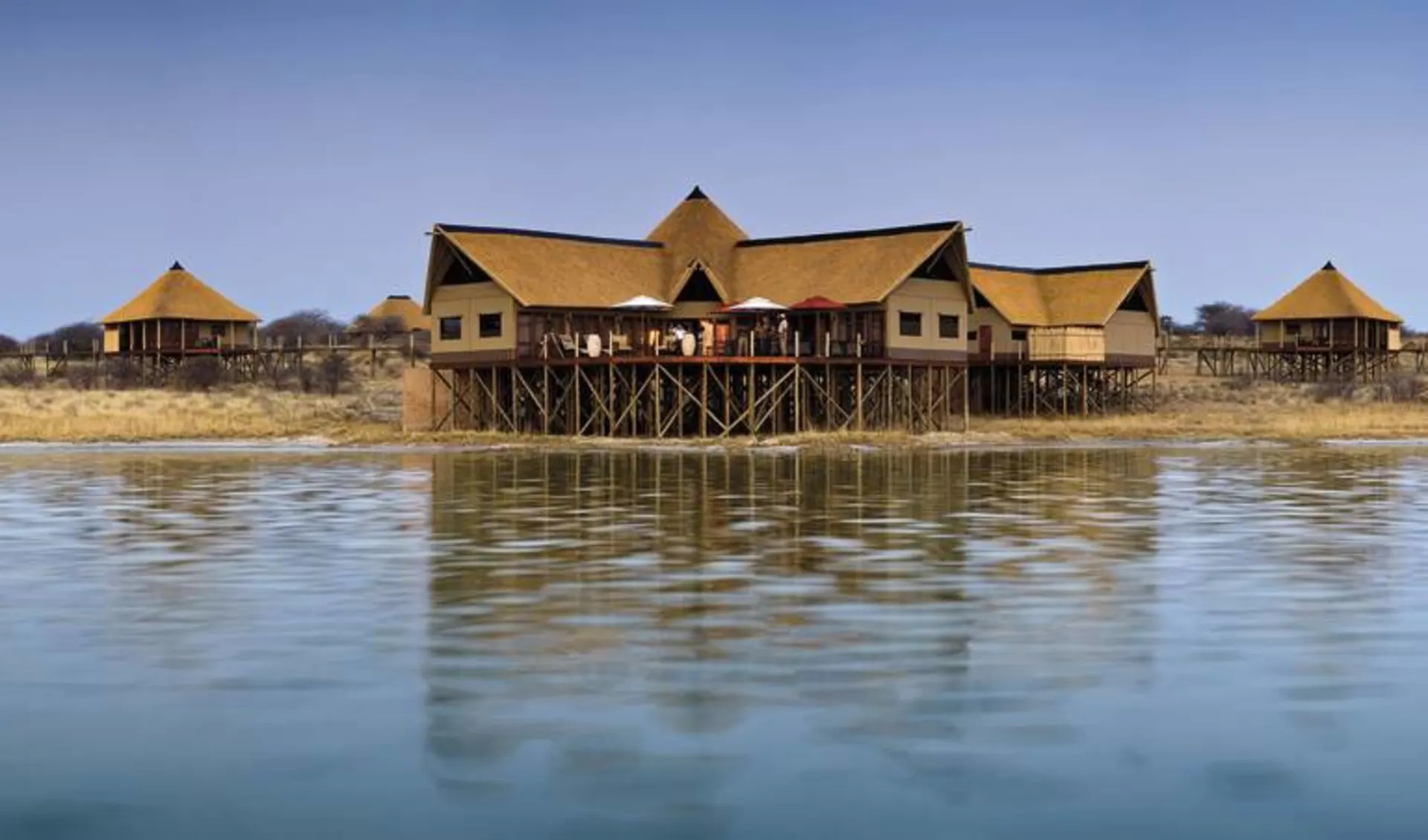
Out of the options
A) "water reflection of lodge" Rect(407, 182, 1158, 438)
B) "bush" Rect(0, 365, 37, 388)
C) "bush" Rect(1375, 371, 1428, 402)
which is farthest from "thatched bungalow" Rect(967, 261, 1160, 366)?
"bush" Rect(0, 365, 37, 388)

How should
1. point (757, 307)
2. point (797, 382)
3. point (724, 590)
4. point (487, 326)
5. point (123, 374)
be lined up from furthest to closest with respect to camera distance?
1. point (123, 374)
2. point (487, 326)
3. point (757, 307)
4. point (797, 382)
5. point (724, 590)

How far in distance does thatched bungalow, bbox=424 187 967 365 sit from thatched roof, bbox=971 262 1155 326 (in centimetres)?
1172

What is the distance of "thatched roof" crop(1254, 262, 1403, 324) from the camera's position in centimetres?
9594

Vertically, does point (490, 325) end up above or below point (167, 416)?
Answer: above

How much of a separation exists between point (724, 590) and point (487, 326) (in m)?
43.5

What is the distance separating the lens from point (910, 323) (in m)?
60.6

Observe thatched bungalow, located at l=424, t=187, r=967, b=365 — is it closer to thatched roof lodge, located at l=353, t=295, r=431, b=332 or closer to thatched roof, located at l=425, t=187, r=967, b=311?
thatched roof, located at l=425, t=187, r=967, b=311

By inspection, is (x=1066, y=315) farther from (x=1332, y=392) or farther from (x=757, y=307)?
(x=757, y=307)

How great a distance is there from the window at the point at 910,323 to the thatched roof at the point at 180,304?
47.0 meters

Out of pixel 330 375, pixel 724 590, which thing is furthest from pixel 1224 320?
pixel 724 590

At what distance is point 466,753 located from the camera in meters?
10.3

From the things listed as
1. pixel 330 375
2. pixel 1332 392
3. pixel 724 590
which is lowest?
pixel 724 590

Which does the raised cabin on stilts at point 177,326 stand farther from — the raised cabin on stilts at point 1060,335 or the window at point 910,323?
the window at point 910,323

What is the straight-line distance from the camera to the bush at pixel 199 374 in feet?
279
